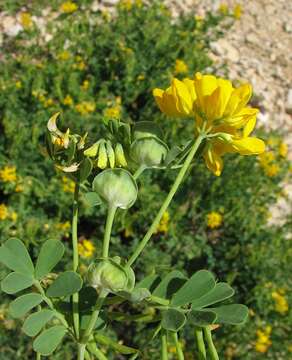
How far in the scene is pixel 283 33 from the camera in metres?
4.30

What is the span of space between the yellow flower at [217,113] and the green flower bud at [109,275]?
0.20 m

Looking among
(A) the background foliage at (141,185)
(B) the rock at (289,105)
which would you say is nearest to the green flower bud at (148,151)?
(A) the background foliage at (141,185)

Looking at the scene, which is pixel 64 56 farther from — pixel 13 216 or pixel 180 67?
Answer: pixel 13 216

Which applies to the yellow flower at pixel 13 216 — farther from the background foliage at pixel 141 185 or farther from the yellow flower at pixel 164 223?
the yellow flower at pixel 164 223

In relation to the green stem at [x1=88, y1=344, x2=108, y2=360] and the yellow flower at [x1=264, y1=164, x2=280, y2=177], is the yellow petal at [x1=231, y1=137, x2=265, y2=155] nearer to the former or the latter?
the green stem at [x1=88, y1=344, x2=108, y2=360]

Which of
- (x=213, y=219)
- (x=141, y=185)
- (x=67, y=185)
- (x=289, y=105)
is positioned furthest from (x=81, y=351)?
(x=289, y=105)

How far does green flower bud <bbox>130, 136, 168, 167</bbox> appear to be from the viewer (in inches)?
25.5

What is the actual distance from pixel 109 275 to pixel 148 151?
14cm

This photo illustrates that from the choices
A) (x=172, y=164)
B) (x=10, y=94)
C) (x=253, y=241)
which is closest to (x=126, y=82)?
(x=10, y=94)

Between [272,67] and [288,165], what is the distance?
1.18 m

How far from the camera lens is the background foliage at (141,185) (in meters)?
2.52

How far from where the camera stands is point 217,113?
71 centimetres

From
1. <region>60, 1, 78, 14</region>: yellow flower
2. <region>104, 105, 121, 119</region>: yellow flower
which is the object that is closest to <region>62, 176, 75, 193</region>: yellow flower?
<region>104, 105, 121, 119</region>: yellow flower

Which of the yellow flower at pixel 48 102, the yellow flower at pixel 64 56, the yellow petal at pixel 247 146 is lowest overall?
the yellow flower at pixel 48 102
